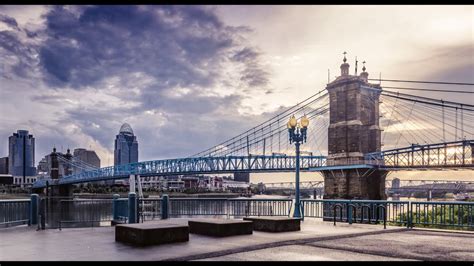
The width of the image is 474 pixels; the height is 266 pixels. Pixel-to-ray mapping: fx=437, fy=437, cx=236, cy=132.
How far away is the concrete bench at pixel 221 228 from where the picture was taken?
44.0ft

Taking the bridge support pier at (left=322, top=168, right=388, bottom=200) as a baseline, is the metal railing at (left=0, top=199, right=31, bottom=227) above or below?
above

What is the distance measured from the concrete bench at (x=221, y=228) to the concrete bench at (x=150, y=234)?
4.48 ft

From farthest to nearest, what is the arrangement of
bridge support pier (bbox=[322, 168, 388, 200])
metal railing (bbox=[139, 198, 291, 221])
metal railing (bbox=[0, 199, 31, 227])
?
bridge support pier (bbox=[322, 168, 388, 200])
metal railing (bbox=[139, 198, 291, 221])
metal railing (bbox=[0, 199, 31, 227])

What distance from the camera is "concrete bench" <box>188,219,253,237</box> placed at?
528 inches

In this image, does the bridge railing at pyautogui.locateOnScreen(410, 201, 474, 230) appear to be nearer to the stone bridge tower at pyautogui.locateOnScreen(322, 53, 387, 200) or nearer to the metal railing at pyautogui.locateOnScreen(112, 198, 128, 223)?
the metal railing at pyautogui.locateOnScreen(112, 198, 128, 223)

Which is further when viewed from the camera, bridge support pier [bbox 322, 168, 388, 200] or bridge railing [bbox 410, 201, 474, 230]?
bridge support pier [bbox 322, 168, 388, 200]

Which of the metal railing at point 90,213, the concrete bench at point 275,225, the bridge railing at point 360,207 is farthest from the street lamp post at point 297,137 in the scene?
the metal railing at point 90,213

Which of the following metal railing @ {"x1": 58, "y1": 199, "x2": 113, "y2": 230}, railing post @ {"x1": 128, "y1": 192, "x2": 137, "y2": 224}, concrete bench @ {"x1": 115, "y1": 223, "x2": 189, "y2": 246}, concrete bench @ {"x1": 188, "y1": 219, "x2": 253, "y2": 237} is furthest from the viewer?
metal railing @ {"x1": 58, "y1": 199, "x2": 113, "y2": 230}

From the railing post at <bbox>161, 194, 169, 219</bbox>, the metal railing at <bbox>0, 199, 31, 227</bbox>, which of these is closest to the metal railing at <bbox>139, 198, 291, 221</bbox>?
the railing post at <bbox>161, 194, 169, 219</bbox>

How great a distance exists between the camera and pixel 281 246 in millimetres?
11609

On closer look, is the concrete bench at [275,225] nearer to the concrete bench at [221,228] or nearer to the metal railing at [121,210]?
the concrete bench at [221,228]

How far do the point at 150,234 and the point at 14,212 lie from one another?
27.3 ft

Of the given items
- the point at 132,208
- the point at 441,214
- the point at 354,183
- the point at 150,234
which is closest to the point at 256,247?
the point at 150,234
